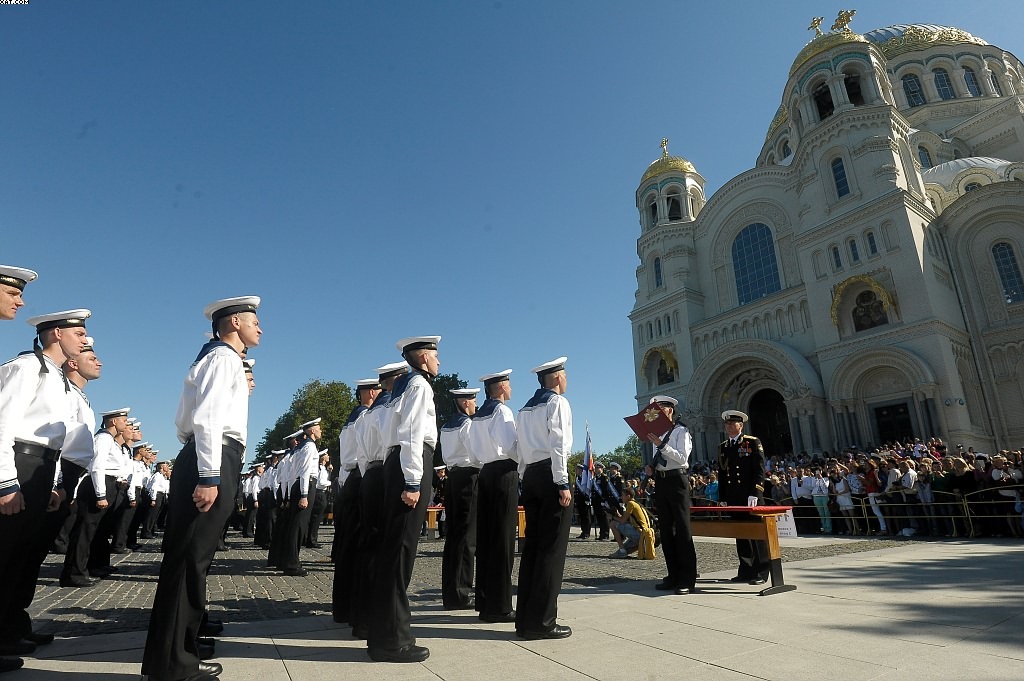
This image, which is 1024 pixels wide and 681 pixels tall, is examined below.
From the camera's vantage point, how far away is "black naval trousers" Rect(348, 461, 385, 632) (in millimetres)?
4316

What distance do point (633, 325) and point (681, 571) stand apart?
3160 cm

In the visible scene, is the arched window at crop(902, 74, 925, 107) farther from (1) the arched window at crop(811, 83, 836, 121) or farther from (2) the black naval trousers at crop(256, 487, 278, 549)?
(2) the black naval trousers at crop(256, 487, 278, 549)

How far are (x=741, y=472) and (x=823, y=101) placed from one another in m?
33.4

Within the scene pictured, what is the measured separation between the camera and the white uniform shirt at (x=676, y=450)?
22.5ft

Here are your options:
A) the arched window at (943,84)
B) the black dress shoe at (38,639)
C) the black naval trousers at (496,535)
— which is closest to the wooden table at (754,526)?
the black naval trousers at (496,535)

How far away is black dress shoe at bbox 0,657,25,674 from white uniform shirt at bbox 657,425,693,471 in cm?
621

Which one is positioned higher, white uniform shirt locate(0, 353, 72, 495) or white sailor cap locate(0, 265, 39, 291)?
white sailor cap locate(0, 265, 39, 291)

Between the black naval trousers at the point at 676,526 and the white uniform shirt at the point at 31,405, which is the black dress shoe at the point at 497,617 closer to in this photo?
the black naval trousers at the point at 676,526

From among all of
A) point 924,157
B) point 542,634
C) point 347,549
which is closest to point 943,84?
point 924,157

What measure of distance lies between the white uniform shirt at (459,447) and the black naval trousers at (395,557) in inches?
85.2

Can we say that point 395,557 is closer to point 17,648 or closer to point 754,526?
point 17,648

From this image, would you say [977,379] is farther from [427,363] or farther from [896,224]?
[427,363]

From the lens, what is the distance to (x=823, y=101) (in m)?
32.5

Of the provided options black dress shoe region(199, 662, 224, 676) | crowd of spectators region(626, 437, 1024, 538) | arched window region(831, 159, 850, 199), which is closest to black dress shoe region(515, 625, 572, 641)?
black dress shoe region(199, 662, 224, 676)
